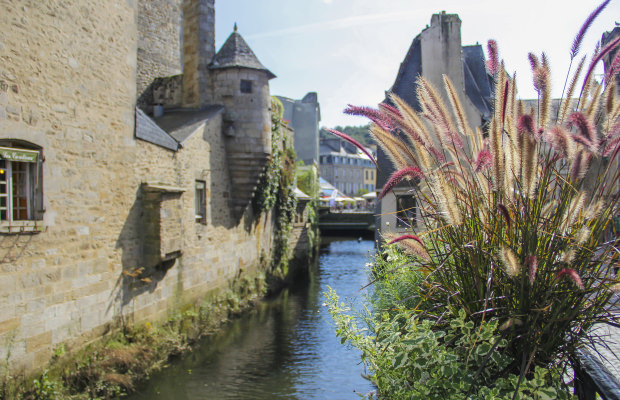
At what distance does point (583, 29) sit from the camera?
2.36 m

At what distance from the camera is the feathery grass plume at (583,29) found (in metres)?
2.32

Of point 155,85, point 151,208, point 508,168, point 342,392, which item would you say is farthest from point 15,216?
point 155,85

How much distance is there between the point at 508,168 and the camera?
226cm

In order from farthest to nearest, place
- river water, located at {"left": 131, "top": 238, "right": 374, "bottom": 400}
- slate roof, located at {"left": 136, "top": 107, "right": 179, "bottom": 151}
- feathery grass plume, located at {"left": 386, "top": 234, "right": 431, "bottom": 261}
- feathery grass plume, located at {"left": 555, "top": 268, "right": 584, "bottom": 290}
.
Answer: slate roof, located at {"left": 136, "top": 107, "right": 179, "bottom": 151}
river water, located at {"left": 131, "top": 238, "right": 374, "bottom": 400}
feathery grass plume, located at {"left": 386, "top": 234, "right": 431, "bottom": 261}
feathery grass plume, located at {"left": 555, "top": 268, "right": 584, "bottom": 290}

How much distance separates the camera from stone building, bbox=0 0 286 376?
660 centimetres

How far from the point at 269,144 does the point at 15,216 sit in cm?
775

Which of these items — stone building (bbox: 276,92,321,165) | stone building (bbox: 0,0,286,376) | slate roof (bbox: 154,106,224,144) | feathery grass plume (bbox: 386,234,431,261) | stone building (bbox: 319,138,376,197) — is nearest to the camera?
feathery grass plume (bbox: 386,234,431,261)

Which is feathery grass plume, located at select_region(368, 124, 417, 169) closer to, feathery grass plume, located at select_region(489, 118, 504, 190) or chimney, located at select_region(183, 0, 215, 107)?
feathery grass plume, located at select_region(489, 118, 504, 190)

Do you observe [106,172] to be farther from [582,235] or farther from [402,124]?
[582,235]

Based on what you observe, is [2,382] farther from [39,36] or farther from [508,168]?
[508,168]

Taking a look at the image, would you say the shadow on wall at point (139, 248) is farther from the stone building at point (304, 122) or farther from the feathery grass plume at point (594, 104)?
the stone building at point (304, 122)

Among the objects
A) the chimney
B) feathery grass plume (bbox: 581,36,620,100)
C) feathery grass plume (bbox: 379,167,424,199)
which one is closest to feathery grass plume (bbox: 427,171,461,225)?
feathery grass plume (bbox: 379,167,424,199)

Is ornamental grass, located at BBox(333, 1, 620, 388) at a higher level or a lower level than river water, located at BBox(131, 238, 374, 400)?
higher

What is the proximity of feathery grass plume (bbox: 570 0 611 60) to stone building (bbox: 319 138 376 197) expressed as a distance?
203ft
